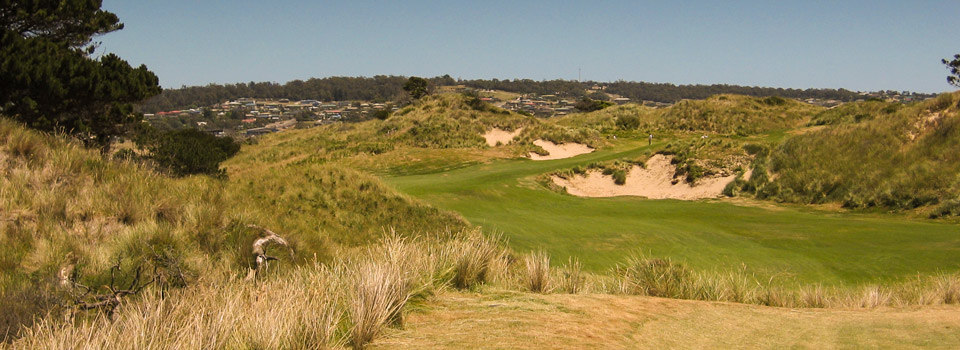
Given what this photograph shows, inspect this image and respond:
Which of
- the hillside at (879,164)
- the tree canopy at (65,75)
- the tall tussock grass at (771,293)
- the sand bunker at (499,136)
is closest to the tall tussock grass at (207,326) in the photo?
the tall tussock grass at (771,293)

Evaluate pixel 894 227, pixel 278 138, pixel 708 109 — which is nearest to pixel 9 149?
pixel 894 227

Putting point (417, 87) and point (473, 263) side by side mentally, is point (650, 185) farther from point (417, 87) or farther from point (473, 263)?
point (417, 87)

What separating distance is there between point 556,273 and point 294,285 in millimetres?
3180

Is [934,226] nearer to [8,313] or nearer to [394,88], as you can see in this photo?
[8,313]

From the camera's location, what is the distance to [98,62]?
15867mm

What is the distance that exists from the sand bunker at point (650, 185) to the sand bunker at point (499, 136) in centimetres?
1705

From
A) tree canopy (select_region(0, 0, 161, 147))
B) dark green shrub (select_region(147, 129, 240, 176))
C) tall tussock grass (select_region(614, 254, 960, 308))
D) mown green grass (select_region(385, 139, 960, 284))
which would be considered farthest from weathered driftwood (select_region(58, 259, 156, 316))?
dark green shrub (select_region(147, 129, 240, 176))

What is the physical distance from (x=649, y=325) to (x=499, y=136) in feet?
137

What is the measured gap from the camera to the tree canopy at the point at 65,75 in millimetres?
13516

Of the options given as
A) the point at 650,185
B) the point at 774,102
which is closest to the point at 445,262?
the point at 650,185

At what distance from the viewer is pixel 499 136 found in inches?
1813

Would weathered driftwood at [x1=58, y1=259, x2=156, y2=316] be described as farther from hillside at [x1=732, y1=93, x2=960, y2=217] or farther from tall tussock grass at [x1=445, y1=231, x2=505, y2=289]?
hillside at [x1=732, y1=93, x2=960, y2=217]

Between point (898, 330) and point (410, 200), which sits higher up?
point (898, 330)

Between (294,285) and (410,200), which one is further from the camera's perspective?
(410,200)
